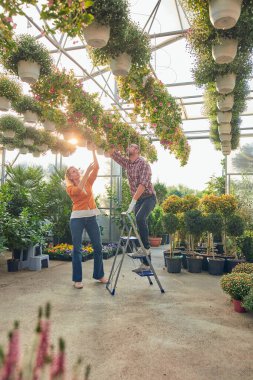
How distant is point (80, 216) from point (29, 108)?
108 inches

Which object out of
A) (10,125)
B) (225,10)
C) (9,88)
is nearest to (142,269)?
(225,10)

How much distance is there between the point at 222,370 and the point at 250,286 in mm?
1224

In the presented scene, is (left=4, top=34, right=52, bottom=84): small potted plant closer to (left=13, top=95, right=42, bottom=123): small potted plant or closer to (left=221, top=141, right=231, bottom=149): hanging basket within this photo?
(left=13, top=95, right=42, bottom=123): small potted plant

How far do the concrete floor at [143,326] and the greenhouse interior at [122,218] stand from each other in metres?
0.01

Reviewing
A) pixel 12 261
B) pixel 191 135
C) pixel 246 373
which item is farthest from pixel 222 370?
pixel 191 135

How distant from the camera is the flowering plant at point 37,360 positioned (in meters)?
0.50

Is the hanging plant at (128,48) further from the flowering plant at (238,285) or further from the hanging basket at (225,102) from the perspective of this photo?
the flowering plant at (238,285)

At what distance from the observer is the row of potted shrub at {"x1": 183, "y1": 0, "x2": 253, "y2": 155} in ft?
7.69

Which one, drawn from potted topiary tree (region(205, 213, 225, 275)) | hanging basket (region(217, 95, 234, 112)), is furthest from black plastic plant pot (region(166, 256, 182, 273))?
hanging basket (region(217, 95, 234, 112))

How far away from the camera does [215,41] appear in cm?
309

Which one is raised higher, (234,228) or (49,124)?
(49,124)

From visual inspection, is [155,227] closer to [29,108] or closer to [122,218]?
[29,108]

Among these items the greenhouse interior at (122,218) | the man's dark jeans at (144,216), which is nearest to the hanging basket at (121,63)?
the greenhouse interior at (122,218)

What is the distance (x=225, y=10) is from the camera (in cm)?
227
